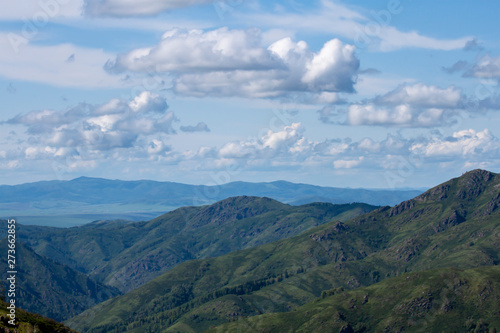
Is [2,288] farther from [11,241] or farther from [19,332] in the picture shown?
[19,332]

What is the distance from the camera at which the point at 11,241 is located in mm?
196500

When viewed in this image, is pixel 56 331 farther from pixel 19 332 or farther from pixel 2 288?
pixel 2 288

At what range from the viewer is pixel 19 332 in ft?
462

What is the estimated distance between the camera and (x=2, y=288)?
195 meters

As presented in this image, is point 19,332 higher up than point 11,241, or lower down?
lower down

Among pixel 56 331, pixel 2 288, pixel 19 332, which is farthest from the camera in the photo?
pixel 2 288

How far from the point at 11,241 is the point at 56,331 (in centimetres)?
4930

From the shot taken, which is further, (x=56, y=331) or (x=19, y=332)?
(x=56, y=331)

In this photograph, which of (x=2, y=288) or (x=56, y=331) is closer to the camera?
(x=56, y=331)

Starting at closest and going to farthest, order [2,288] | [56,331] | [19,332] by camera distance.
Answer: [19,332], [56,331], [2,288]

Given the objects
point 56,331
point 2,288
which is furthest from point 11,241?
point 56,331

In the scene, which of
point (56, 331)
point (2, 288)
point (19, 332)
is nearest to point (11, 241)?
point (2, 288)

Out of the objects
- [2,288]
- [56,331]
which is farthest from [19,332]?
[2,288]

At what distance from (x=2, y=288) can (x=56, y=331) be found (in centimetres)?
4512
